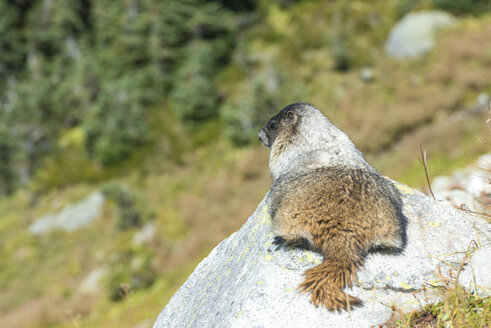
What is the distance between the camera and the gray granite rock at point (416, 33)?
3136 centimetres

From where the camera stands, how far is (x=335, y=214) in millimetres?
3895

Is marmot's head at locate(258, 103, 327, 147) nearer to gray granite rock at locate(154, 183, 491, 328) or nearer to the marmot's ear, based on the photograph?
the marmot's ear

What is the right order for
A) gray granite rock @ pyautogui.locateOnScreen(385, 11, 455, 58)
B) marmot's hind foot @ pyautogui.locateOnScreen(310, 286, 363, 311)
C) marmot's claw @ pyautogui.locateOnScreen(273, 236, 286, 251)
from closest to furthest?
1. marmot's hind foot @ pyautogui.locateOnScreen(310, 286, 363, 311)
2. marmot's claw @ pyautogui.locateOnScreen(273, 236, 286, 251)
3. gray granite rock @ pyautogui.locateOnScreen(385, 11, 455, 58)

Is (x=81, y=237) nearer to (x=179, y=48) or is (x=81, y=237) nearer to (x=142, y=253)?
(x=142, y=253)

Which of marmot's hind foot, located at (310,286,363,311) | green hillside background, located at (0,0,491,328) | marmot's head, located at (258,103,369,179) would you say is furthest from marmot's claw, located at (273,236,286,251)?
green hillside background, located at (0,0,491,328)

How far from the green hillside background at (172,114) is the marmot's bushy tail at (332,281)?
1199cm

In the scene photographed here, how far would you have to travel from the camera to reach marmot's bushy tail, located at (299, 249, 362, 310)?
11.4 ft

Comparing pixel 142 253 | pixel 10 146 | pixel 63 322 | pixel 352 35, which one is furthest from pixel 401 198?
pixel 10 146

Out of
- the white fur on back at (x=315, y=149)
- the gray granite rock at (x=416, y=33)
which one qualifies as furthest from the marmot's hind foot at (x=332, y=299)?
the gray granite rock at (x=416, y=33)

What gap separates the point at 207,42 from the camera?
43281mm

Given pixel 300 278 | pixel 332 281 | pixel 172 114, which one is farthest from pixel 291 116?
pixel 172 114

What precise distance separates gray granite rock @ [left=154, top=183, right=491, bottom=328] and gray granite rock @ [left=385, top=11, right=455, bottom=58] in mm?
29787

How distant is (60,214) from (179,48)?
66.3 ft

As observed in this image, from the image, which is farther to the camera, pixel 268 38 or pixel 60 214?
pixel 268 38
